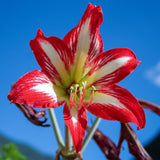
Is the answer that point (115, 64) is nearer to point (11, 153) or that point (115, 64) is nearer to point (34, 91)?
point (34, 91)

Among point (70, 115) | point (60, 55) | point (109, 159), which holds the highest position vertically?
point (60, 55)

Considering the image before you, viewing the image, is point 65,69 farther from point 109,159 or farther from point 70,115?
point 109,159

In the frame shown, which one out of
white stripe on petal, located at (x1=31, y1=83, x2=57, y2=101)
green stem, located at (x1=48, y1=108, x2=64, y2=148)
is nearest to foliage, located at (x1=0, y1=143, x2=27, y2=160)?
green stem, located at (x1=48, y1=108, x2=64, y2=148)

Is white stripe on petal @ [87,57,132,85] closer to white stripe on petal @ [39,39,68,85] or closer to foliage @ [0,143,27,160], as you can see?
white stripe on petal @ [39,39,68,85]

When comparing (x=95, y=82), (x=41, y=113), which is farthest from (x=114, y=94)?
(x=41, y=113)

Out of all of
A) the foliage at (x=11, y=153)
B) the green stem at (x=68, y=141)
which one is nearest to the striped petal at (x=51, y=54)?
the green stem at (x=68, y=141)

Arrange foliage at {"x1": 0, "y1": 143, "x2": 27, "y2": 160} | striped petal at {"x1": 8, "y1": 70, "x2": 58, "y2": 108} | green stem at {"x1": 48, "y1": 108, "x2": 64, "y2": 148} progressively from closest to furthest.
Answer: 1. striped petal at {"x1": 8, "y1": 70, "x2": 58, "y2": 108}
2. green stem at {"x1": 48, "y1": 108, "x2": 64, "y2": 148}
3. foliage at {"x1": 0, "y1": 143, "x2": 27, "y2": 160}

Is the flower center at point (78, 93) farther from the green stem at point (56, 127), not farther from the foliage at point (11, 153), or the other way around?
the foliage at point (11, 153)

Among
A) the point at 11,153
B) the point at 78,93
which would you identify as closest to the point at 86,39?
the point at 78,93
